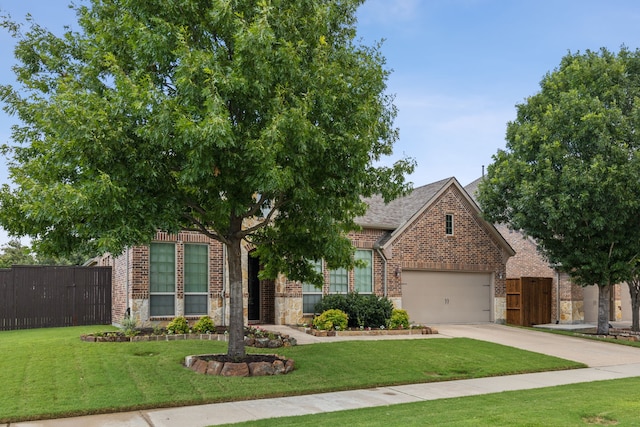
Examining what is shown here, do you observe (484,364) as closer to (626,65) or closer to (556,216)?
(556,216)

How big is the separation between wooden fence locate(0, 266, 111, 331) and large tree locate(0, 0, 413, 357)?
976cm

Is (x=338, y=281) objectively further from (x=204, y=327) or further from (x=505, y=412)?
(x=505, y=412)

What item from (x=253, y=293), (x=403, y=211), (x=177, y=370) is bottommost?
(x=177, y=370)

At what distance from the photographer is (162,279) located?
54.3ft

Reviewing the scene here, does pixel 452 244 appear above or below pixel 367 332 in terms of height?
above

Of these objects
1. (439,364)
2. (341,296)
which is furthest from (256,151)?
(341,296)

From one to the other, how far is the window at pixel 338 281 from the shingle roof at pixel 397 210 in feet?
6.23

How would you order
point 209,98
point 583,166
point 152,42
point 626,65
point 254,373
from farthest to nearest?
point 626,65
point 583,166
point 254,373
point 152,42
point 209,98

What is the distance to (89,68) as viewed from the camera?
9.50 m

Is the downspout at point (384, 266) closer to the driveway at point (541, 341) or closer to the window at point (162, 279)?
the driveway at point (541, 341)

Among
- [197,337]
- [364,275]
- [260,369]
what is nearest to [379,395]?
[260,369]

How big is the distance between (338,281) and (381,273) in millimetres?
1755

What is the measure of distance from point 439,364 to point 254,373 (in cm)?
443

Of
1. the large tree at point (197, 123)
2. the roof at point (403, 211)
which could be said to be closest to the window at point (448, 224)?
the roof at point (403, 211)
